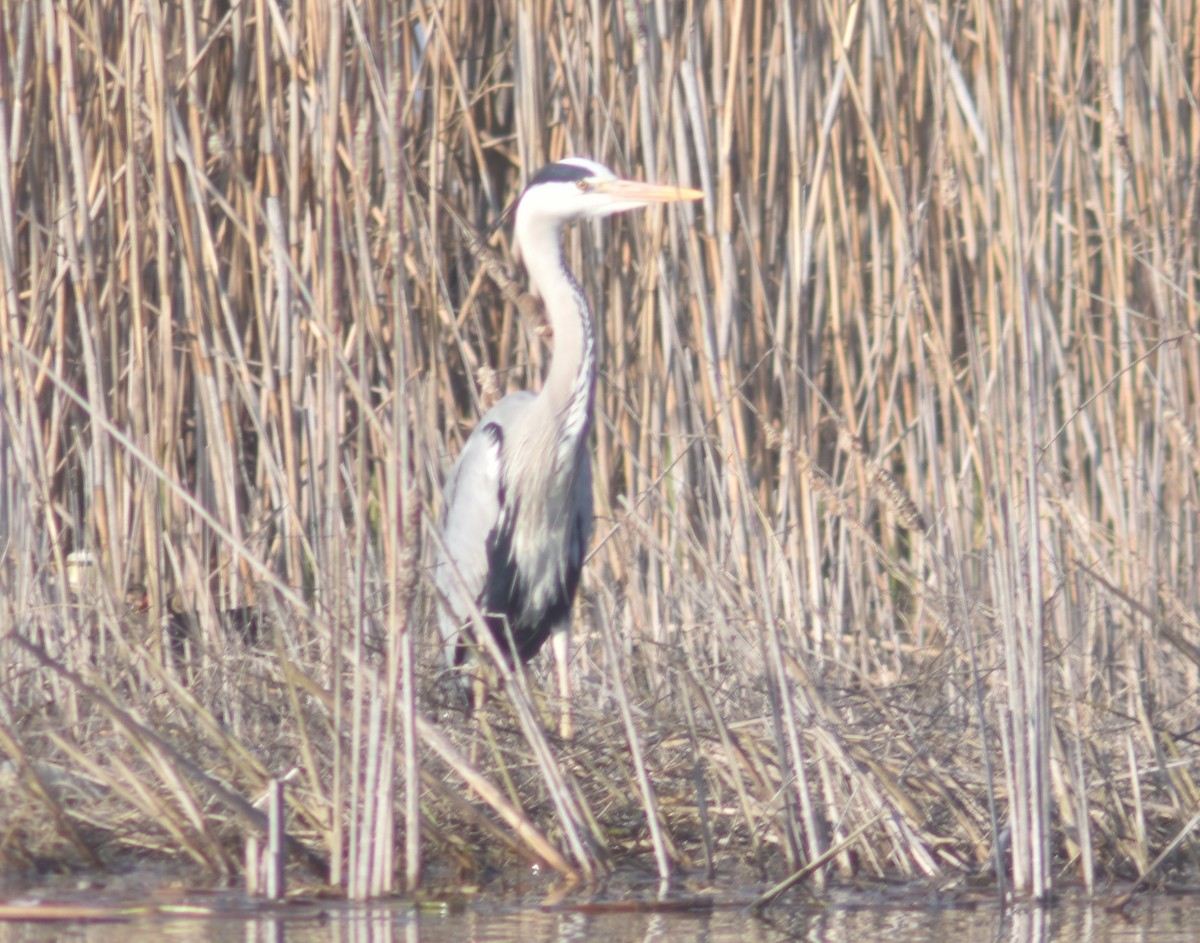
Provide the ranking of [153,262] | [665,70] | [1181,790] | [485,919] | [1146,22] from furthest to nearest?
[1146,22], [153,262], [665,70], [1181,790], [485,919]

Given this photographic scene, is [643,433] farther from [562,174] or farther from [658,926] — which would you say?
[658,926]

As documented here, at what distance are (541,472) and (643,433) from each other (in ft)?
1.09

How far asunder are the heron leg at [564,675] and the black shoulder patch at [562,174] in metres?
0.92

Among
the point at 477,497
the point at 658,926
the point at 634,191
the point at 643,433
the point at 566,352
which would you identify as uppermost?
the point at 634,191

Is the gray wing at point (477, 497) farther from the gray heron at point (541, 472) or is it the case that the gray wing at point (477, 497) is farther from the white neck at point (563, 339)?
the white neck at point (563, 339)

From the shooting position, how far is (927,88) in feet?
12.5

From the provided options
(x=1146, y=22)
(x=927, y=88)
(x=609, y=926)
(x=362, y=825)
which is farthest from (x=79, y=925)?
(x=1146, y=22)

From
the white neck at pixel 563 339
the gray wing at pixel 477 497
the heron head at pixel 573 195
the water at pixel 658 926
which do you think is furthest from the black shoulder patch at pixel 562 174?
the water at pixel 658 926

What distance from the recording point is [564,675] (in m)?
3.35

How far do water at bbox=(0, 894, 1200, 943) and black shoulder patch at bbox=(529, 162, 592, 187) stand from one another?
1597mm

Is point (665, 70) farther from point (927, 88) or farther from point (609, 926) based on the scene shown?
point (609, 926)

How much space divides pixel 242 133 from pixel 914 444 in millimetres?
1539

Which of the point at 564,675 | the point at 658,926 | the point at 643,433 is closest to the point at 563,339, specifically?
the point at 643,433

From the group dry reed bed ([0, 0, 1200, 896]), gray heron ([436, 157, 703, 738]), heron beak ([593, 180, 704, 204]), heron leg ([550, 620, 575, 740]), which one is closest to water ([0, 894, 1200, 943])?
dry reed bed ([0, 0, 1200, 896])
